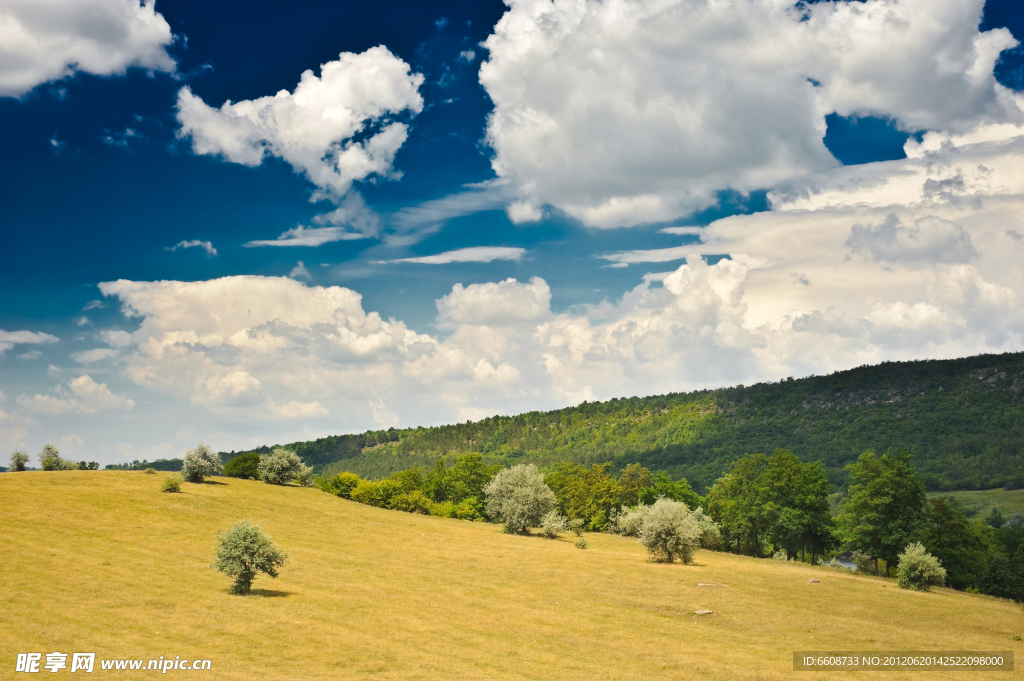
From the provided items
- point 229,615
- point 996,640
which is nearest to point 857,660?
point 996,640

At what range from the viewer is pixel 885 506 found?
7200 cm

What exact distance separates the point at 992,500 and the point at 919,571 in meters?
158

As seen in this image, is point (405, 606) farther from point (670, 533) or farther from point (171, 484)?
point (171, 484)

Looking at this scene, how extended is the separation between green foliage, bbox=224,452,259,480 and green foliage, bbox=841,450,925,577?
83.3 m

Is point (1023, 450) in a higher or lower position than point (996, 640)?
higher

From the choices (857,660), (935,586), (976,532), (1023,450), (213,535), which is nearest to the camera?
(857,660)

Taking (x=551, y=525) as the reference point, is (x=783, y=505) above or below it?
above

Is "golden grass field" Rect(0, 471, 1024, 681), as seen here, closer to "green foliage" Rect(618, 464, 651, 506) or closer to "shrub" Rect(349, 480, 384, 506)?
"shrub" Rect(349, 480, 384, 506)

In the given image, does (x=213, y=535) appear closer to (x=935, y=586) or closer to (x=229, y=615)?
(x=229, y=615)

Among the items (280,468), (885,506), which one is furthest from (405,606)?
(280,468)

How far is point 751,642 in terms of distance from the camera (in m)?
36.8

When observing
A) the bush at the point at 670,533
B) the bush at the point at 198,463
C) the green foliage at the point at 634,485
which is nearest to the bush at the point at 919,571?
the bush at the point at 670,533

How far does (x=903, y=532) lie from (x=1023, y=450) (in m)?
173

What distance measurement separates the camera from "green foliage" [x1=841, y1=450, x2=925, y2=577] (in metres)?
71.2
